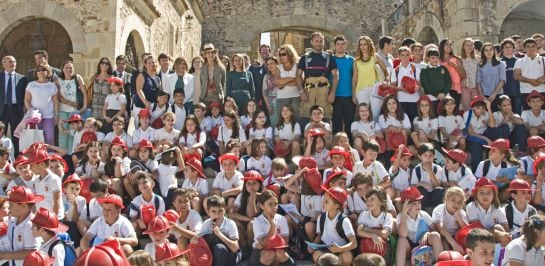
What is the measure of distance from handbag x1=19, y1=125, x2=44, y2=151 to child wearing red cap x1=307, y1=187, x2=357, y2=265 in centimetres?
447

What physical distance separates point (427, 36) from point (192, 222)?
1079cm

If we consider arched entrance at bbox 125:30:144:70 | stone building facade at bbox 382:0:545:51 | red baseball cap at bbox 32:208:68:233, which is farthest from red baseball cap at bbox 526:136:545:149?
arched entrance at bbox 125:30:144:70

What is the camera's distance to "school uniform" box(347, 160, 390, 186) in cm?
649

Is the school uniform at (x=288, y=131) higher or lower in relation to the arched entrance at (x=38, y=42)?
lower

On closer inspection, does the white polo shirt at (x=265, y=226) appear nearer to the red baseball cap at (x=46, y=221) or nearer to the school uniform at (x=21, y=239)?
the red baseball cap at (x=46, y=221)

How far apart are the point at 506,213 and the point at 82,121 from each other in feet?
18.4

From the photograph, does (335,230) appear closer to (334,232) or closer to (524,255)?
(334,232)

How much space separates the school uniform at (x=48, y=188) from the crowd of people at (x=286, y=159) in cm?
3

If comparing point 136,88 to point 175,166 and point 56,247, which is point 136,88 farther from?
point 56,247

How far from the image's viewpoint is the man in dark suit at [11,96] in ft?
27.2

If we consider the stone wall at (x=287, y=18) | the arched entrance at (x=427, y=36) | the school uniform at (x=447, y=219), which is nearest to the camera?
the school uniform at (x=447, y=219)

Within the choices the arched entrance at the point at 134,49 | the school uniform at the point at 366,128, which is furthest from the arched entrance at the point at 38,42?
the school uniform at the point at 366,128

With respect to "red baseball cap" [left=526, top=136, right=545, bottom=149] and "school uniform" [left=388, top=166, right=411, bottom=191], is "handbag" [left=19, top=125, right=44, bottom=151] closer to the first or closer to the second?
"school uniform" [left=388, top=166, right=411, bottom=191]

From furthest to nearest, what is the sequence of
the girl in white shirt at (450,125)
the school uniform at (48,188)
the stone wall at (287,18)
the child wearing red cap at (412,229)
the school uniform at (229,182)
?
the stone wall at (287,18), the girl in white shirt at (450,125), the school uniform at (229,182), the school uniform at (48,188), the child wearing red cap at (412,229)
